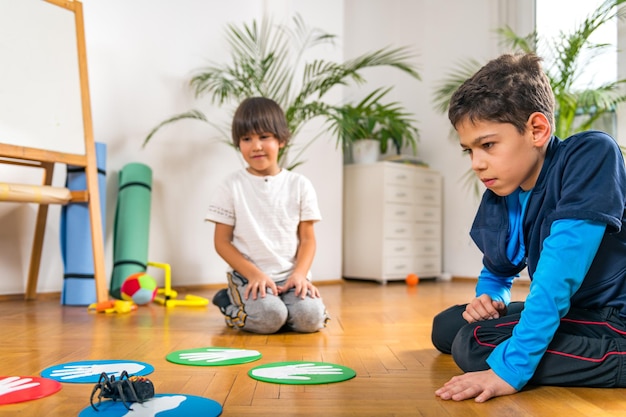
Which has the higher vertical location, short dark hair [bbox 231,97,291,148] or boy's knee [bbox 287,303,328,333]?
short dark hair [bbox 231,97,291,148]

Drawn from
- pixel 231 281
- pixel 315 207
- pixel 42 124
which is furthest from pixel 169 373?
pixel 42 124

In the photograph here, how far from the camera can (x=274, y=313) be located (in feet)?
6.07

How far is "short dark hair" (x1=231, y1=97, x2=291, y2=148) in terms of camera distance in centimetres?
207

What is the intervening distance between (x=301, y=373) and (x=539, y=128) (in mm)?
676

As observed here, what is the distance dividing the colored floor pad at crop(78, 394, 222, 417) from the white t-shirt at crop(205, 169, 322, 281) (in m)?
1.00

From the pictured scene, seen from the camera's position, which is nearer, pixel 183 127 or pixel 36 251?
pixel 36 251

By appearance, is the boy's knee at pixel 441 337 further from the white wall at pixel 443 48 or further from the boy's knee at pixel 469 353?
the white wall at pixel 443 48

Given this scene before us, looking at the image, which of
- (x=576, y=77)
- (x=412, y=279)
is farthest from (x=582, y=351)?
(x=412, y=279)

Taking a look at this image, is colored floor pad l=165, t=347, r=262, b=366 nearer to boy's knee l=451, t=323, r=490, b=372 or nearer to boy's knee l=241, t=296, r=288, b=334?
boy's knee l=241, t=296, r=288, b=334

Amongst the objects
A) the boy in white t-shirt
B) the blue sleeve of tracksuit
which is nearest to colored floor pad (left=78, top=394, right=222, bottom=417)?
the blue sleeve of tracksuit

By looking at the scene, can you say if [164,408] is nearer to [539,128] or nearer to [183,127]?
[539,128]

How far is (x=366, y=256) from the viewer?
4.20 meters

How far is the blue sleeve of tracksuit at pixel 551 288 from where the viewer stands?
105 centimetres

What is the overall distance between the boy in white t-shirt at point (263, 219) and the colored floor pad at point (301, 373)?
586mm
